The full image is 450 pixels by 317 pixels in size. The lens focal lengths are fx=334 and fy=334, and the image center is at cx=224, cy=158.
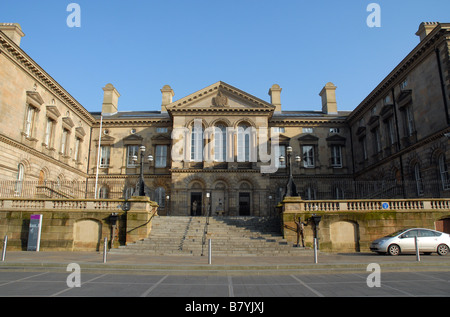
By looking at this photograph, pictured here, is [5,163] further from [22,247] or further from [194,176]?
[194,176]

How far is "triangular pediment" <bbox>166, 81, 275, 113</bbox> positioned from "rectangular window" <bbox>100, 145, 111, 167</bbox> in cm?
991

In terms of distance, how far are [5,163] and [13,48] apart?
9083 millimetres

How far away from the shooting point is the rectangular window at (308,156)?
40.8 m

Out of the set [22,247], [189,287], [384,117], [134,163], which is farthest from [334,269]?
[134,163]

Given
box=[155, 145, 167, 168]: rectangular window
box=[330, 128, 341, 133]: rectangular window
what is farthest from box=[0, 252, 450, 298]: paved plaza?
box=[330, 128, 341, 133]: rectangular window

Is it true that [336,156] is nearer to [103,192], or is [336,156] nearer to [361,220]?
[361,220]

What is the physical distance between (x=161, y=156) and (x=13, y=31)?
19135 millimetres

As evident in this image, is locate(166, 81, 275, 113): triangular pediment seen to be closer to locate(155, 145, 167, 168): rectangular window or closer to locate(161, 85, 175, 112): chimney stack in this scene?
locate(155, 145, 167, 168): rectangular window

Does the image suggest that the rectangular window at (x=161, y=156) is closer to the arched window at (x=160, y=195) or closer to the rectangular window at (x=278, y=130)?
the arched window at (x=160, y=195)

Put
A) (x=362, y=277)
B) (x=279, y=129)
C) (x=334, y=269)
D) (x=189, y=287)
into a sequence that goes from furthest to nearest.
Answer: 1. (x=279, y=129)
2. (x=334, y=269)
3. (x=362, y=277)
4. (x=189, y=287)

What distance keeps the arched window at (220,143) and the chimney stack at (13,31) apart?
824 inches

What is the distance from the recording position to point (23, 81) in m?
28.4

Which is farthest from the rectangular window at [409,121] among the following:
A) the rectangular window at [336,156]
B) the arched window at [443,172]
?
the rectangular window at [336,156]
